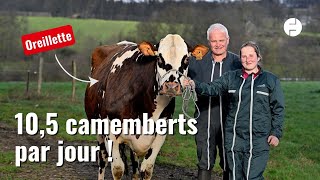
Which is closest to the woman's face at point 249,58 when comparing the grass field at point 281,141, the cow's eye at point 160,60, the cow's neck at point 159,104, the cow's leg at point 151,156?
the cow's eye at point 160,60

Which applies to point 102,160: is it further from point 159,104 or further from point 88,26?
point 88,26

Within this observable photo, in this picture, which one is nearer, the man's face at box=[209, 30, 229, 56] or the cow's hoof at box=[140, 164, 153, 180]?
the man's face at box=[209, 30, 229, 56]

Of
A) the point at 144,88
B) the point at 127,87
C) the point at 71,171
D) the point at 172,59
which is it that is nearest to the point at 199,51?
the point at 172,59

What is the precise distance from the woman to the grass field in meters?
3.60

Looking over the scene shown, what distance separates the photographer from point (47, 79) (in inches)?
1319

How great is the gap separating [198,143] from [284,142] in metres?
7.22

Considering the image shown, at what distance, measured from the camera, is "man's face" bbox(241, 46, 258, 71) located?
5133 millimetres

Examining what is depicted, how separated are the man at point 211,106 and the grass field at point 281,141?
2918 millimetres

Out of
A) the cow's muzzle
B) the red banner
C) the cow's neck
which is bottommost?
the cow's neck

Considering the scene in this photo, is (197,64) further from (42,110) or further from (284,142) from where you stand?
(42,110)

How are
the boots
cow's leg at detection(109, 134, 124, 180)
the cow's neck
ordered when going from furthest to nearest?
cow's leg at detection(109, 134, 124, 180), the cow's neck, the boots

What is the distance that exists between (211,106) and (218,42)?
0.70 meters

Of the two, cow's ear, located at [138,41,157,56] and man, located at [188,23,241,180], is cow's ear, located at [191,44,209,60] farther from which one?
cow's ear, located at [138,41,157,56]

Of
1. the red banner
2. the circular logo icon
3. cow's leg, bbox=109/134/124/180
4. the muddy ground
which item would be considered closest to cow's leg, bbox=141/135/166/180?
cow's leg, bbox=109/134/124/180
